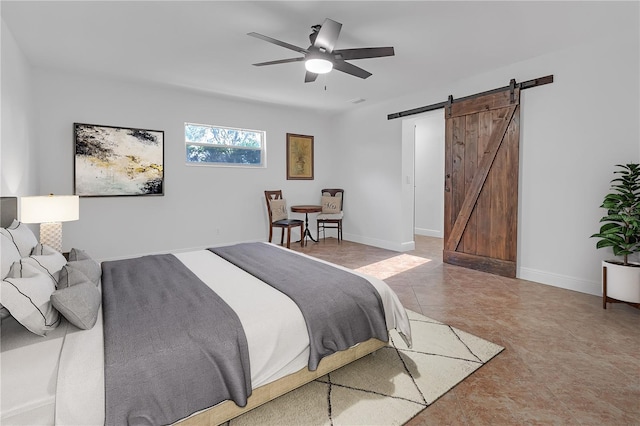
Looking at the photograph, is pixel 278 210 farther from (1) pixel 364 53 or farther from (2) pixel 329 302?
(2) pixel 329 302

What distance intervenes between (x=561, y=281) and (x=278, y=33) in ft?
13.2

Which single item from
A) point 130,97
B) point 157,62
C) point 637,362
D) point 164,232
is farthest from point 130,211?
point 637,362

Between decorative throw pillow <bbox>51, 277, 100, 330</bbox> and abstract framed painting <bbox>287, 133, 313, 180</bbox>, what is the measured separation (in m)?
5.03

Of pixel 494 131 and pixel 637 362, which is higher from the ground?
pixel 494 131

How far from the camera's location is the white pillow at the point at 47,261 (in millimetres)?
1714

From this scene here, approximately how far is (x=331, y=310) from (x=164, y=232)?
4100mm

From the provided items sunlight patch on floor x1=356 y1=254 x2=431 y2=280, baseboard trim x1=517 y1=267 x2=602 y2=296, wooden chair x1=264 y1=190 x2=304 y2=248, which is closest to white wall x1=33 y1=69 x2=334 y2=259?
wooden chair x1=264 y1=190 x2=304 y2=248

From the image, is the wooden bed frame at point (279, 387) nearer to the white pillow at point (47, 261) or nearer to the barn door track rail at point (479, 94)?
the white pillow at point (47, 261)

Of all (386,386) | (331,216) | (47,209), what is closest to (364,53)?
(386,386)

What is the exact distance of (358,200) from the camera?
255 inches

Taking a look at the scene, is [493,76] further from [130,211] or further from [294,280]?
[130,211]

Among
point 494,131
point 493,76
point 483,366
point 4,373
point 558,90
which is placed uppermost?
point 493,76

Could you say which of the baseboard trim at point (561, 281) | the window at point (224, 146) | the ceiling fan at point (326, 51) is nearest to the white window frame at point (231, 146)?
the window at point (224, 146)

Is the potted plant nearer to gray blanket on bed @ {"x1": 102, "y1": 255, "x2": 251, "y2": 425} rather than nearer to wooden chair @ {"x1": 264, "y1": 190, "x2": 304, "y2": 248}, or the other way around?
gray blanket on bed @ {"x1": 102, "y1": 255, "x2": 251, "y2": 425}
